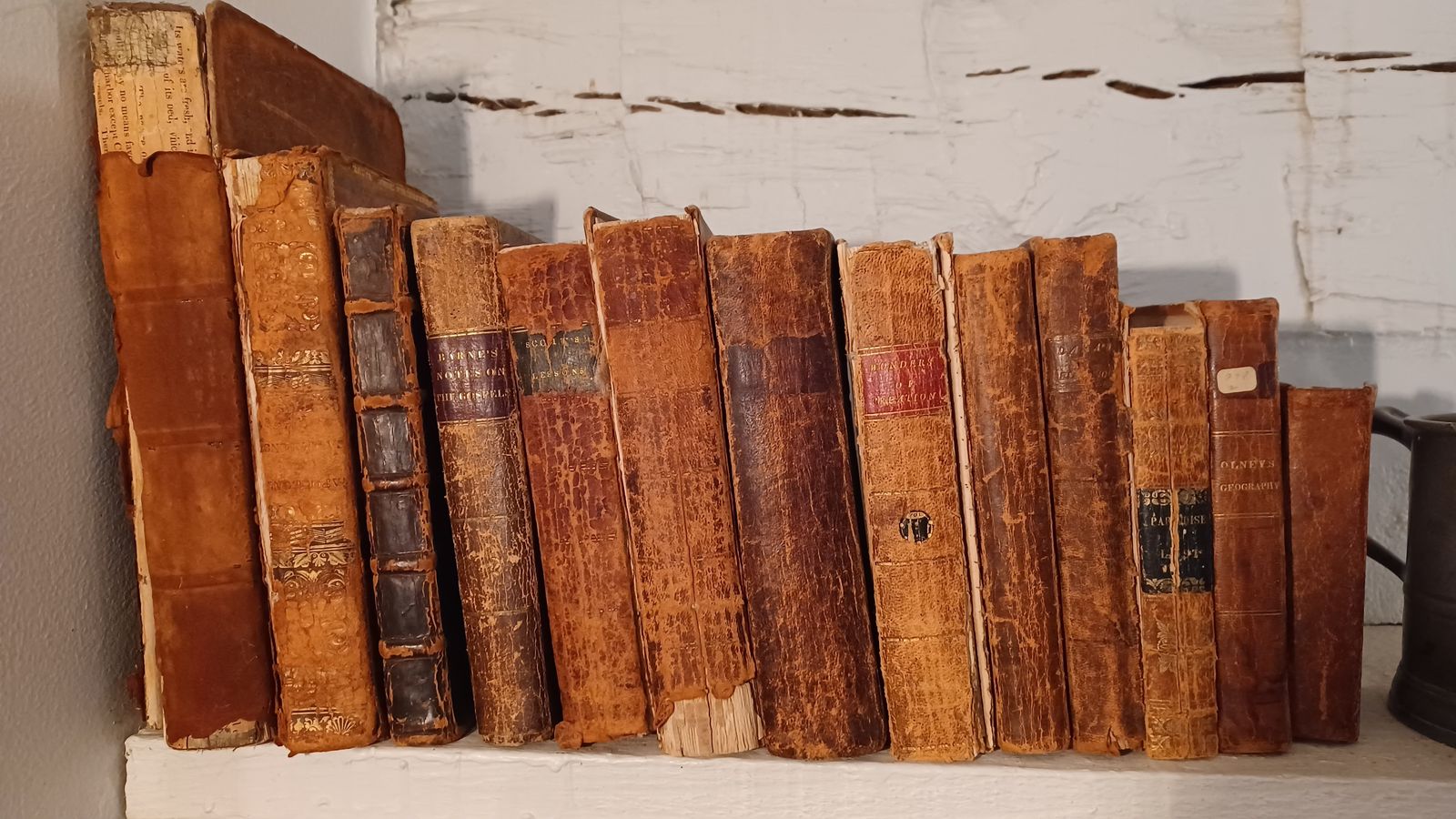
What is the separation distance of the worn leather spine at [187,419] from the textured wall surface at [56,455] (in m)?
0.06

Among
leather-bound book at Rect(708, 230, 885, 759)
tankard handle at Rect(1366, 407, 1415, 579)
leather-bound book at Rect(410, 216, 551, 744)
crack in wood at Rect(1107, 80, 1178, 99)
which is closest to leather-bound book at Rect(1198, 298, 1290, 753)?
tankard handle at Rect(1366, 407, 1415, 579)

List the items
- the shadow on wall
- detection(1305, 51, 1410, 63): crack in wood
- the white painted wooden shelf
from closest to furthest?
1. the white painted wooden shelf
2. detection(1305, 51, 1410, 63): crack in wood
3. the shadow on wall

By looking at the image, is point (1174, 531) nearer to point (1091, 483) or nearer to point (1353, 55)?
point (1091, 483)

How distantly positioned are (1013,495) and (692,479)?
9.7 inches

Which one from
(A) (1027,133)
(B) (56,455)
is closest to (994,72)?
(A) (1027,133)

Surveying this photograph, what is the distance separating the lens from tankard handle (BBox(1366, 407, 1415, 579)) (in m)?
0.69

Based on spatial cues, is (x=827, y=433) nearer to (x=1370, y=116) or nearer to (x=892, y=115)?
(x=892, y=115)

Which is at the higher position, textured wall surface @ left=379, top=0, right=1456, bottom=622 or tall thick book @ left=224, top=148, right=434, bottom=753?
textured wall surface @ left=379, top=0, right=1456, bottom=622

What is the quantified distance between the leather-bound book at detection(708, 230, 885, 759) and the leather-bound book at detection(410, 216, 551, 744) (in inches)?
6.9

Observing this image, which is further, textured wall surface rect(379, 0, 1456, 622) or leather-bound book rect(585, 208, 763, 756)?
textured wall surface rect(379, 0, 1456, 622)

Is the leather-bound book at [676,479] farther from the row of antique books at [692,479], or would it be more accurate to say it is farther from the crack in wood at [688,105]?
the crack in wood at [688,105]

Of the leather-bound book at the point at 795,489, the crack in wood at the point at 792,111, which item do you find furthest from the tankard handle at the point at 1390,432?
the crack in wood at the point at 792,111

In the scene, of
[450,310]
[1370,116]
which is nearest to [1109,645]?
[450,310]

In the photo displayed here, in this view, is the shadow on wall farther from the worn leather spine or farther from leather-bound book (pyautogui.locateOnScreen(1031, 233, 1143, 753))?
leather-bound book (pyautogui.locateOnScreen(1031, 233, 1143, 753))
